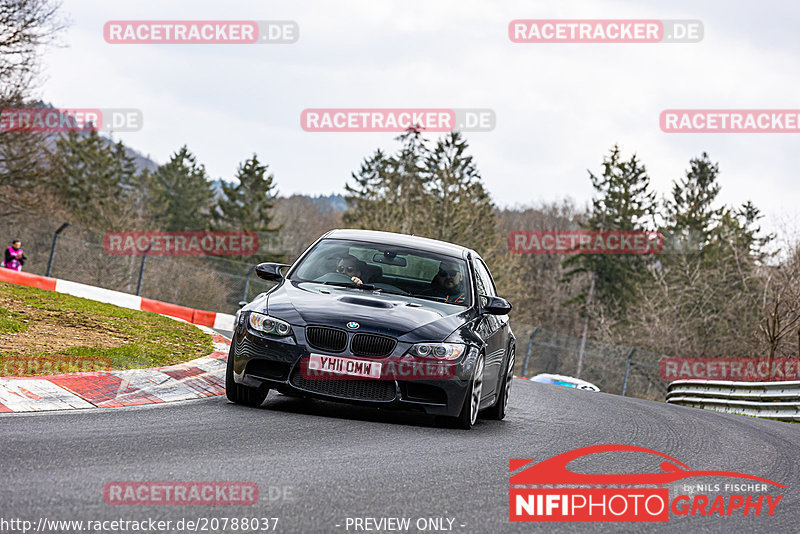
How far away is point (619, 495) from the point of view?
5.27 meters

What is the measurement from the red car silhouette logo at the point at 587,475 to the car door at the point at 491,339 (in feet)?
4.21

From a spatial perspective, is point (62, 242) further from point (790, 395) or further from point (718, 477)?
point (718, 477)

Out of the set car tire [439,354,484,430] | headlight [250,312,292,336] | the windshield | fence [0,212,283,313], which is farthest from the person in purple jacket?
car tire [439,354,484,430]

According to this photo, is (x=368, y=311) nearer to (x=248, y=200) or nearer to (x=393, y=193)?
(x=393, y=193)

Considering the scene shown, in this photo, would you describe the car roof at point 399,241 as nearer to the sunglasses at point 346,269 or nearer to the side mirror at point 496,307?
the sunglasses at point 346,269

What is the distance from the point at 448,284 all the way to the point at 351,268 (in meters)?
0.93

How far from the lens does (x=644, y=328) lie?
164 feet

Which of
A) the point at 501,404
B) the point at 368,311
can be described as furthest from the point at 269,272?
Answer: the point at 501,404

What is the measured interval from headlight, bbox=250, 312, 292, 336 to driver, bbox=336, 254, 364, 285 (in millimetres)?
1202

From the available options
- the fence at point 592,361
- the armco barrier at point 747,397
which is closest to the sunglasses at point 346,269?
the armco barrier at point 747,397

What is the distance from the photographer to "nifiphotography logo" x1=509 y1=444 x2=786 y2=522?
15.7ft

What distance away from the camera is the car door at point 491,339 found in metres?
8.10

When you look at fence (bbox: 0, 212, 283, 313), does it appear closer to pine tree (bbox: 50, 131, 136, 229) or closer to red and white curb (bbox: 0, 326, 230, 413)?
red and white curb (bbox: 0, 326, 230, 413)

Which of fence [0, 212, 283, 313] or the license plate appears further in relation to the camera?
fence [0, 212, 283, 313]
